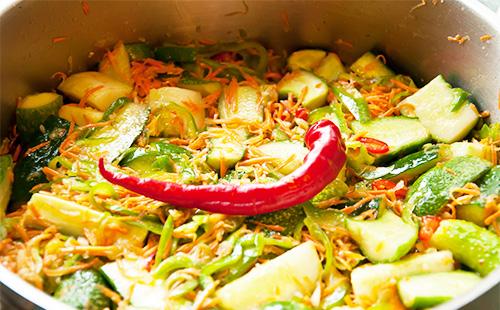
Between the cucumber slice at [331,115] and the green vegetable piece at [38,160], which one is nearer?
the green vegetable piece at [38,160]

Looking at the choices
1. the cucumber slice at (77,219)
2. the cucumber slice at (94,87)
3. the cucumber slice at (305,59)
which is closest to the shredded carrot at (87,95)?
the cucumber slice at (94,87)

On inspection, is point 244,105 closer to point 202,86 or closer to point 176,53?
point 202,86

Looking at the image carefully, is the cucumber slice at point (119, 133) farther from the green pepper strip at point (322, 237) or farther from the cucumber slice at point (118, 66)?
the green pepper strip at point (322, 237)

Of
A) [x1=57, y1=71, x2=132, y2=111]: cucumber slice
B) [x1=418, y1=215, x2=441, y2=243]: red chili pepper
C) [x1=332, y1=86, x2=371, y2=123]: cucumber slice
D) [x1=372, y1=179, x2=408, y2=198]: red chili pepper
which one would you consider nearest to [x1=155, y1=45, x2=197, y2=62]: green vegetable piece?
[x1=57, y1=71, x2=132, y2=111]: cucumber slice

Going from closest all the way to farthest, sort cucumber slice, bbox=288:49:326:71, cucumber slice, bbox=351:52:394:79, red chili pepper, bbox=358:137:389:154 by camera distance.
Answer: red chili pepper, bbox=358:137:389:154
cucumber slice, bbox=351:52:394:79
cucumber slice, bbox=288:49:326:71

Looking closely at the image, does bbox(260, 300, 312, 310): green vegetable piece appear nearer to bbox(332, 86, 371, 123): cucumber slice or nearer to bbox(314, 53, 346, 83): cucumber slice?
bbox(332, 86, 371, 123): cucumber slice

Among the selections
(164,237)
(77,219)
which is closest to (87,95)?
(77,219)

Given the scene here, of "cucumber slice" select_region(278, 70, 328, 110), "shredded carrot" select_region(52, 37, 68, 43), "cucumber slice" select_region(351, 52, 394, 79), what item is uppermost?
"shredded carrot" select_region(52, 37, 68, 43)
